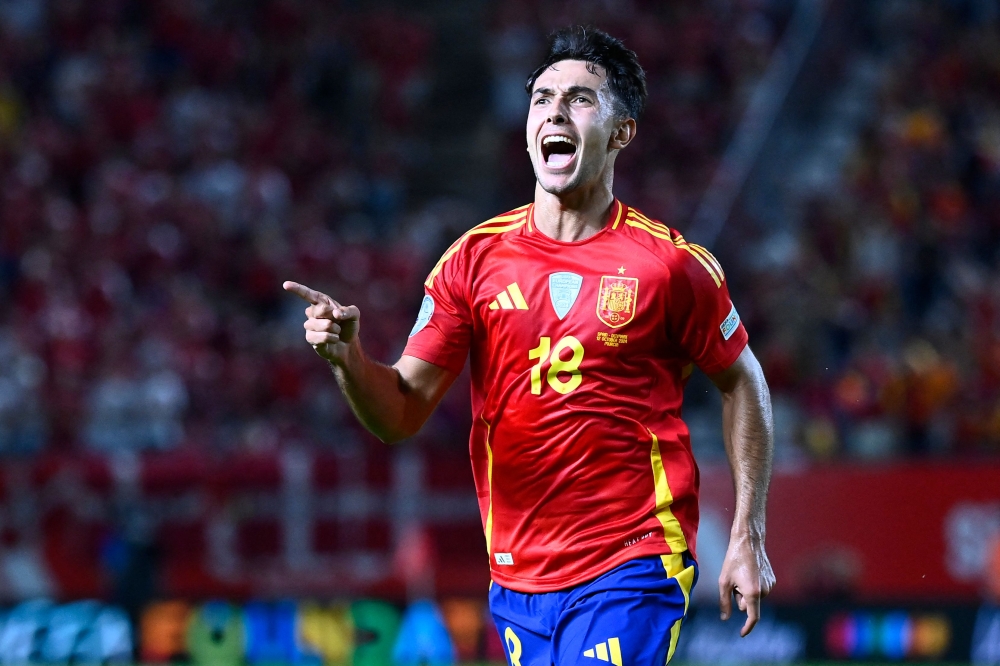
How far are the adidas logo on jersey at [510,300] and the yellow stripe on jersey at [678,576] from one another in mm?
872

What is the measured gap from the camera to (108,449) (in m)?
13.0

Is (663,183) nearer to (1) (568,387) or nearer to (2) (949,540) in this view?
(2) (949,540)

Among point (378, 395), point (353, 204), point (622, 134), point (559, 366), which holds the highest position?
point (622, 134)

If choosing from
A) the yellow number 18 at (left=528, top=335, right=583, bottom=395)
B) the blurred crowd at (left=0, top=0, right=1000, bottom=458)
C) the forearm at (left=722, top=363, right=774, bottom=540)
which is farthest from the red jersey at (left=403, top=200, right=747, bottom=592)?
the blurred crowd at (left=0, top=0, right=1000, bottom=458)

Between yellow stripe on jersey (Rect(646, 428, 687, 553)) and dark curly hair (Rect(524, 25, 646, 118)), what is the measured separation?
107 centimetres

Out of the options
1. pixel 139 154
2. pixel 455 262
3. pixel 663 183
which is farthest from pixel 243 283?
pixel 455 262

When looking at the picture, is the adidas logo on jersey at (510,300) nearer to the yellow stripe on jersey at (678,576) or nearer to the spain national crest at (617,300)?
the spain national crest at (617,300)

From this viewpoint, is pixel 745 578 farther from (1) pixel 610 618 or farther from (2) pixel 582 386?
(2) pixel 582 386

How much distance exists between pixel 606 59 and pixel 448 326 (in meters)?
0.98

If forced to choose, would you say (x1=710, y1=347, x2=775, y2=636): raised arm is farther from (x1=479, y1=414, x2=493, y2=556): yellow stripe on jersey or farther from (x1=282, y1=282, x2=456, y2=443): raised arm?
(x1=282, y1=282, x2=456, y2=443): raised arm

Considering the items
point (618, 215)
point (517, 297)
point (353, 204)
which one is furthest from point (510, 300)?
point (353, 204)

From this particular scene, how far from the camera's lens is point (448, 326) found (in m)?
4.70

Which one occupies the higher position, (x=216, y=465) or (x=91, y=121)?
(x=91, y=121)

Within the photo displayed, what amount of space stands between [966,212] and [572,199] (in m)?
11.7
